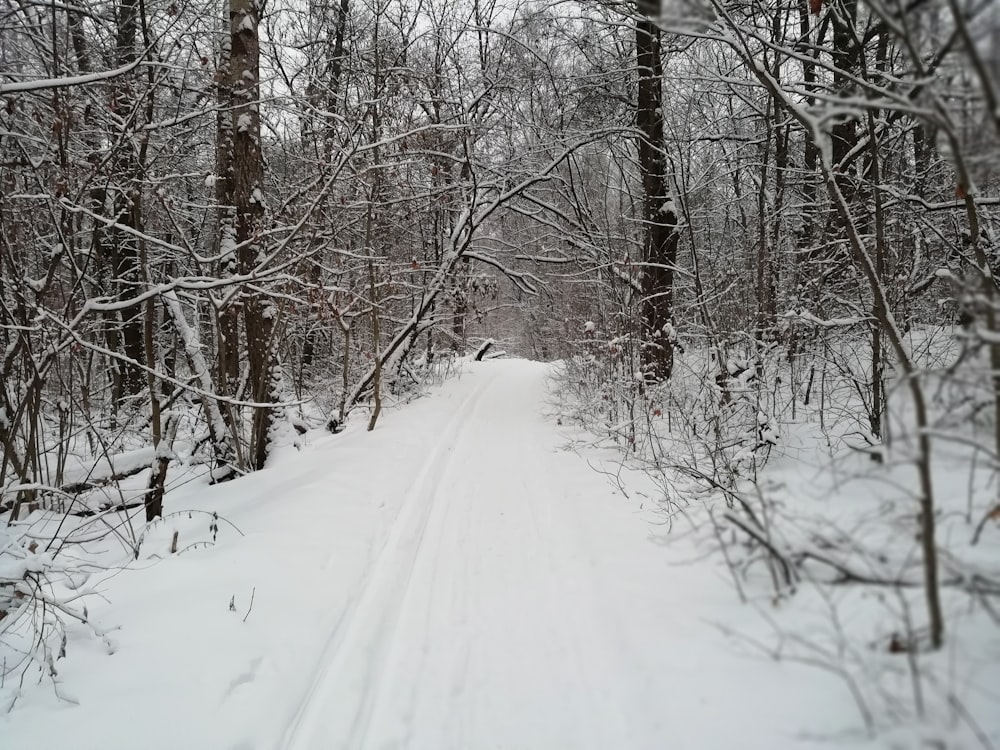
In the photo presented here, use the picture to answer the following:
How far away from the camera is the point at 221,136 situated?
21.4ft

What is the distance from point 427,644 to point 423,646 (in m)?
0.03

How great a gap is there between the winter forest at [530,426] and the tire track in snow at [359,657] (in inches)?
0.7

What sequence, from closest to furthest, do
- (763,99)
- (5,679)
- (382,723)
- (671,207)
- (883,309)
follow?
(382,723) → (5,679) → (883,309) → (763,99) → (671,207)

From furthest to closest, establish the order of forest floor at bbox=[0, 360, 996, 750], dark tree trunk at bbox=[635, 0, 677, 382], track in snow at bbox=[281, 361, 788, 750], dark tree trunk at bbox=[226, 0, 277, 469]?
dark tree trunk at bbox=[635, 0, 677, 382] < dark tree trunk at bbox=[226, 0, 277, 469] < track in snow at bbox=[281, 361, 788, 750] < forest floor at bbox=[0, 360, 996, 750]

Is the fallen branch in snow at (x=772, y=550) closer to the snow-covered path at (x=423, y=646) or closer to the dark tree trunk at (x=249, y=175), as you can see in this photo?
the snow-covered path at (x=423, y=646)

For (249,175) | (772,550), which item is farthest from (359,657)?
(249,175)

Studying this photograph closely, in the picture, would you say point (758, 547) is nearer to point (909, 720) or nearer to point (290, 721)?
point (909, 720)

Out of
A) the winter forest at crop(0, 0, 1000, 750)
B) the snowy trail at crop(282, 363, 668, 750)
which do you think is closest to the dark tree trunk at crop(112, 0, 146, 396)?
the winter forest at crop(0, 0, 1000, 750)

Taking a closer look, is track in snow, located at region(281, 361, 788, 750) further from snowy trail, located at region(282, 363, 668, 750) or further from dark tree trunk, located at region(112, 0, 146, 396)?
dark tree trunk, located at region(112, 0, 146, 396)

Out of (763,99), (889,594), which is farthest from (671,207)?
(889,594)

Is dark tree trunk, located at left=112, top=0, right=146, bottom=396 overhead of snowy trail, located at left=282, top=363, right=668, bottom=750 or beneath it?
overhead

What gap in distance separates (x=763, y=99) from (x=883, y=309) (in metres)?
5.43

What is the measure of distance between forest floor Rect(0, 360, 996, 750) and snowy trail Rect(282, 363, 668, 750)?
0.01 m

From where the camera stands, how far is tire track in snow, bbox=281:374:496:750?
2426mm
